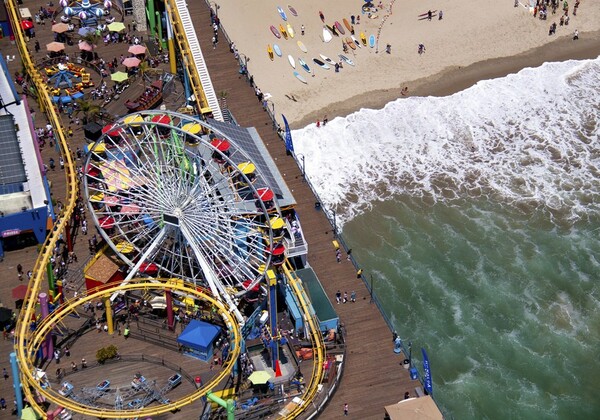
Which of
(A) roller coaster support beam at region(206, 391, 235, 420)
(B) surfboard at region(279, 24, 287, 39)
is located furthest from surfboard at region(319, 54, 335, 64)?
(A) roller coaster support beam at region(206, 391, 235, 420)

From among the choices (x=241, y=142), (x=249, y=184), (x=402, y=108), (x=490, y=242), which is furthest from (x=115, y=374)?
(x=402, y=108)

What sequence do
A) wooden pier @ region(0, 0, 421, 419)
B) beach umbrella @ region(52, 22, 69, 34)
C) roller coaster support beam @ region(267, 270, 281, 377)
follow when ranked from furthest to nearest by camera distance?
beach umbrella @ region(52, 22, 69, 34) → roller coaster support beam @ region(267, 270, 281, 377) → wooden pier @ region(0, 0, 421, 419)

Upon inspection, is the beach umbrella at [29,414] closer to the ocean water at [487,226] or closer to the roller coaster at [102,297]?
the roller coaster at [102,297]

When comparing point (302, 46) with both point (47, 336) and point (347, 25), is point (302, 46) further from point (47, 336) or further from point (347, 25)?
point (47, 336)

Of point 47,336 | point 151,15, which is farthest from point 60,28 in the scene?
point 47,336

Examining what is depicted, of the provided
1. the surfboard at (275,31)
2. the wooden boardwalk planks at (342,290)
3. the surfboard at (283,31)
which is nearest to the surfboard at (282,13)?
the surfboard at (283,31)

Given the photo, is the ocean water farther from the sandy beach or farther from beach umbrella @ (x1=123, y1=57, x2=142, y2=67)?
beach umbrella @ (x1=123, y1=57, x2=142, y2=67)
